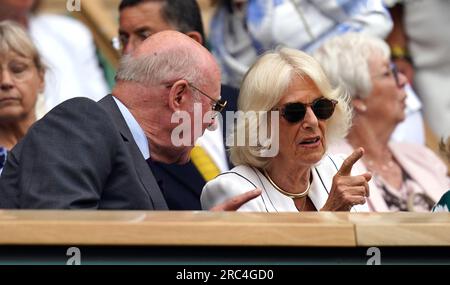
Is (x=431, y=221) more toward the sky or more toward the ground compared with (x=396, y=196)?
more toward the ground

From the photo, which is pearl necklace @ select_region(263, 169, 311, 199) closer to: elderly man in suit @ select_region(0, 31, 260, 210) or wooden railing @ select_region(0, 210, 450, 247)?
elderly man in suit @ select_region(0, 31, 260, 210)

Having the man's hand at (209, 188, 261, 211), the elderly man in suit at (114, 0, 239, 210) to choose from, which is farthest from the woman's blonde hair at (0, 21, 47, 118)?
the man's hand at (209, 188, 261, 211)

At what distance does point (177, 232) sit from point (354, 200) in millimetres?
1029

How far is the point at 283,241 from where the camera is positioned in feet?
9.12

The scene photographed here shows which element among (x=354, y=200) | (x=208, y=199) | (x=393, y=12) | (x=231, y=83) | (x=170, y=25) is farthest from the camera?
(x=393, y=12)

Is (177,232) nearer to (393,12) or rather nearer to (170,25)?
(170,25)

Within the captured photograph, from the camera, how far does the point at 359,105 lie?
5773 mm

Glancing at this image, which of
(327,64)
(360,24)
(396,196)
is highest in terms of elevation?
(360,24)

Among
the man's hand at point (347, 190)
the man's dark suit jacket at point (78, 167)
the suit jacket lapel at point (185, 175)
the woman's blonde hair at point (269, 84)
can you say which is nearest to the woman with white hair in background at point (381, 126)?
the suit jacket lapel at point (185, 175)

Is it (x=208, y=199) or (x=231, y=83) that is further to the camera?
(x=231, y=83)

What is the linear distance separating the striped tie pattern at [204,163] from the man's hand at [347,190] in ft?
4.30

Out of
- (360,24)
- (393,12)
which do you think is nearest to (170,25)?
(360,24)

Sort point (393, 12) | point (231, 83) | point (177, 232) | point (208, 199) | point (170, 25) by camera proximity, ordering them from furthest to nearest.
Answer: point (393, 12)
point (231, 83)
point (170, 25)
point (208, 199)
point (177, 232)

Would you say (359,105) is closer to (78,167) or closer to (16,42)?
(16,42)
